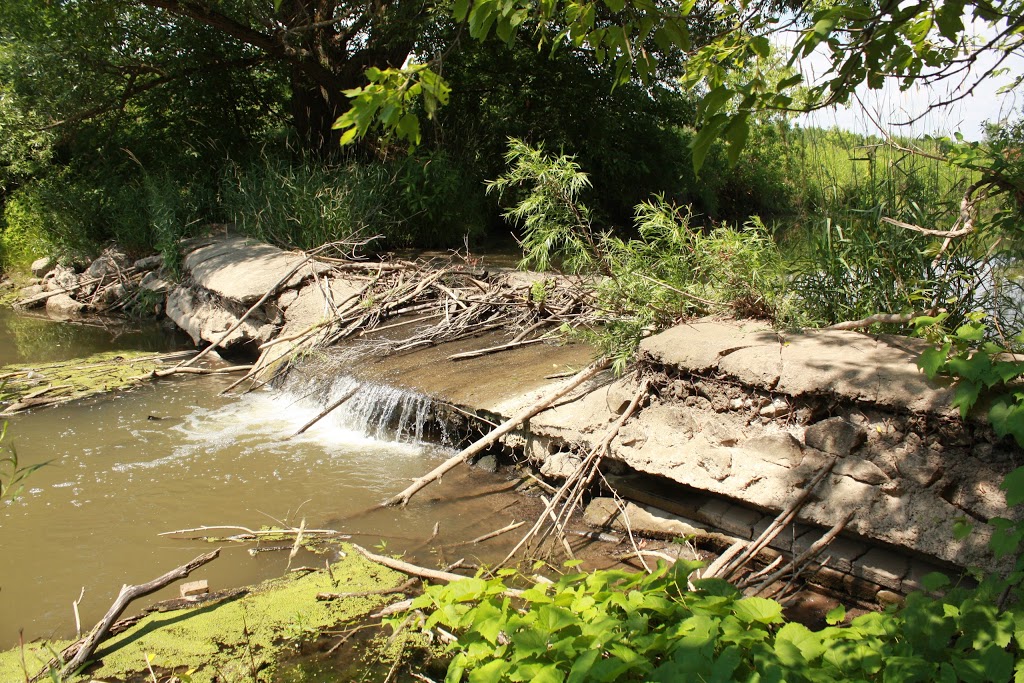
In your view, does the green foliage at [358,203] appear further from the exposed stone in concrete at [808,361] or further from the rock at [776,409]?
the rock at [776,409]

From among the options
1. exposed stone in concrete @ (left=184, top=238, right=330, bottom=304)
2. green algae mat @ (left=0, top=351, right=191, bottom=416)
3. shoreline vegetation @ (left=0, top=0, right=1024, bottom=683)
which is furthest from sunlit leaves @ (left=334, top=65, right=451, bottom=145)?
exposed stone in concrete @ (left=184, top=238, right=330, bottom=304)

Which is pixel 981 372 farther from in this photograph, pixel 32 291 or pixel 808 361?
pixel 32 291

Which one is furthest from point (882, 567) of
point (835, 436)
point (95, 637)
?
point (95, 637)

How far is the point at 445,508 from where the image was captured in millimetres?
4973

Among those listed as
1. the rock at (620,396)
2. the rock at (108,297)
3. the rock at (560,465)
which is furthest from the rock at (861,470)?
the rock at (108,297)

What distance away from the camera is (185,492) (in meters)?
5.26

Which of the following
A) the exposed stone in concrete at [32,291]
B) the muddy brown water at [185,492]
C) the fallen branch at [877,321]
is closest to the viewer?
the fallen branch at [877,321]

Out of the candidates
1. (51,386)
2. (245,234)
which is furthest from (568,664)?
(245,234)

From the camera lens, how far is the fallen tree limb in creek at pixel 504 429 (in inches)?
189

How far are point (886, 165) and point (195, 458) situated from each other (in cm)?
495

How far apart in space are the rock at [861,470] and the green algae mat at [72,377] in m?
6.41

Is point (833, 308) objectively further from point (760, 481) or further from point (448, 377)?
point (448, 377)

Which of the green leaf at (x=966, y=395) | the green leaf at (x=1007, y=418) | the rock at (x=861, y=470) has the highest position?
the green leaf at (x=966, y=395)

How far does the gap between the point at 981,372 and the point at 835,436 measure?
2.50 ft
